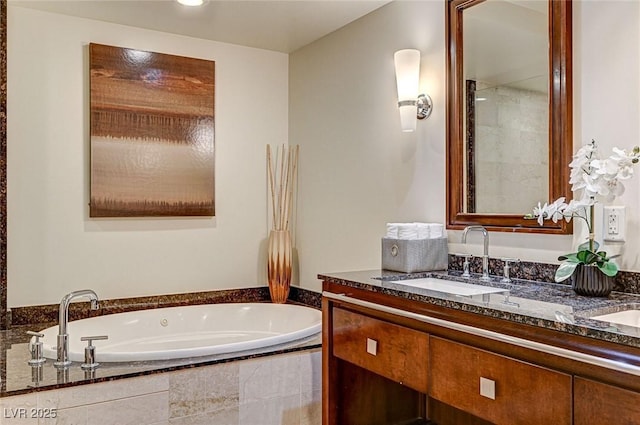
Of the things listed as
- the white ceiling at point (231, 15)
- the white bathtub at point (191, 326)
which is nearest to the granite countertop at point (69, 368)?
the white bathtub at point (191, 326)

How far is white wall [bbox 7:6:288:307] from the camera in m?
2.99

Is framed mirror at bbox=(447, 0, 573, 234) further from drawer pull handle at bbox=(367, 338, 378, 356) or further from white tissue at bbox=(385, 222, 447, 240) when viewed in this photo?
drawer pull handle at bbox=(367, 338, 378, 356)

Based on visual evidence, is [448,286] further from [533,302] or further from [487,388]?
[487,388]

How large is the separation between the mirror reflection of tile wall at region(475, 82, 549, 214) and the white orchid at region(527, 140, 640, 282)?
0.20m

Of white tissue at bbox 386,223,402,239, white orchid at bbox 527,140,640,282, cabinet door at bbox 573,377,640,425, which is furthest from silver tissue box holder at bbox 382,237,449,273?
cabinet door at bbox 573,377,640,425

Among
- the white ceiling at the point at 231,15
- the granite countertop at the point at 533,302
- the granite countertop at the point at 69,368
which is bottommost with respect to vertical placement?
the granite countertop at the point at 69,368

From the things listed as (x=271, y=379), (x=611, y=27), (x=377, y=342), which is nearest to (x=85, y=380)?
(x=271, y=379)

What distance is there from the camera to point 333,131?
3.37m

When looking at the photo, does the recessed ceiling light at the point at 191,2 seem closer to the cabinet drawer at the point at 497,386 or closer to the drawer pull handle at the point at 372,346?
the drawer pull handle at the point at 372,346

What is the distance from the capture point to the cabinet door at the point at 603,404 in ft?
3.79

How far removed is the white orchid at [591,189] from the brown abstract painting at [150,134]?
2290 millimetres

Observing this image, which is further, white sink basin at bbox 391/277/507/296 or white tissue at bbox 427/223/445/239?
white tissue at bbox 427/223/445/239

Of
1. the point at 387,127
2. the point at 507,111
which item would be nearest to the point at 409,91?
the point at 387,127

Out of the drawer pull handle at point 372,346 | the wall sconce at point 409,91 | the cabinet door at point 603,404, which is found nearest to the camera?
the cabinet door at point 603,404
